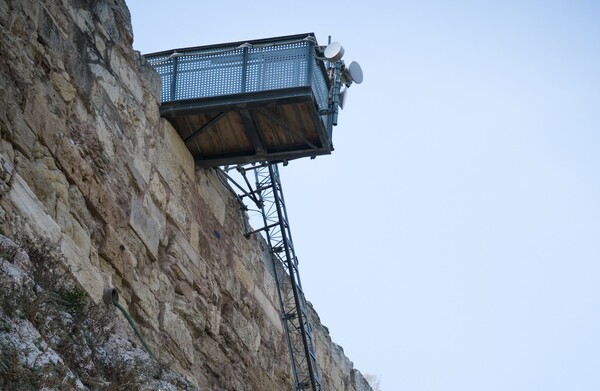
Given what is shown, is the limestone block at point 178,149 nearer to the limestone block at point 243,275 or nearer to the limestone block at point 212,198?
the limestone block at point 212,198

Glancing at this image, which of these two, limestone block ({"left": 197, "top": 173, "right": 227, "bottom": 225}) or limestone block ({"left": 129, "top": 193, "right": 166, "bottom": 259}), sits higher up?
limestone block ({"left": 197, "top": 173, "right": 227, "bottom": 225})

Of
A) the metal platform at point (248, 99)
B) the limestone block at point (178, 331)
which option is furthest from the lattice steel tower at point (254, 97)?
the limestone block at point (178, 331)

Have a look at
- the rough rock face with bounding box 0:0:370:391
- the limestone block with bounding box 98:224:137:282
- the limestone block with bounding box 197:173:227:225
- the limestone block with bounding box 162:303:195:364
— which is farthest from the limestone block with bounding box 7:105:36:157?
the limestone block with bounding box 197:173:227:225

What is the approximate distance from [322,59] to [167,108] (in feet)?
6.05

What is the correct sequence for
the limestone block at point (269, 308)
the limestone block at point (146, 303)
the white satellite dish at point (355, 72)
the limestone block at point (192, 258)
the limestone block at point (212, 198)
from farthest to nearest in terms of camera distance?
1. the limestone block at point (269, 308)
2. the white satellite dish at point (355, 72)
3. the limestone block at point (212, 198)
4. the limestone block at point (192, 258)
5. the limestone block at point (146, 303)

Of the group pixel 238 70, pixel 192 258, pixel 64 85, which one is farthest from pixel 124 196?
pixel 238 70

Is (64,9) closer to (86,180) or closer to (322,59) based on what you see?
(86,180)

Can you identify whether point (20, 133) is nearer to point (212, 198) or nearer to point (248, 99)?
point (248, 99)

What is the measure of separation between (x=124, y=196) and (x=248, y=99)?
7.70 ft

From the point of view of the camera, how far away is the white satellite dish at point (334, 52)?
12594 millimetres

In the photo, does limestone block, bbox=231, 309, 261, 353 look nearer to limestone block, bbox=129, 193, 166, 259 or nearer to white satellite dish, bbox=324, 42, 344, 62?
limestone block, bbox=129, 193, 166, 259

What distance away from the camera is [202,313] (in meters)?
11.7

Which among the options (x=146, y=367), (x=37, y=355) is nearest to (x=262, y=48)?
(x=146, y=367)

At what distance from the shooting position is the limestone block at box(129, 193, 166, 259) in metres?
10.5
